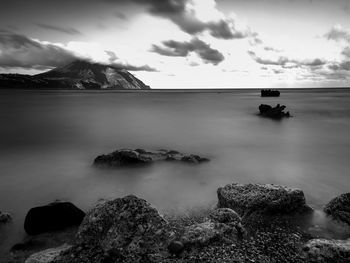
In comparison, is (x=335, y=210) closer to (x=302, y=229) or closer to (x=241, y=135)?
(x=302, y=229)

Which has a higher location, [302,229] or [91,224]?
[91,224]

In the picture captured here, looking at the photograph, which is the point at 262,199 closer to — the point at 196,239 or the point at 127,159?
the point at 196,239

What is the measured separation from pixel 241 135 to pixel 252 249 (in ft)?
56.5

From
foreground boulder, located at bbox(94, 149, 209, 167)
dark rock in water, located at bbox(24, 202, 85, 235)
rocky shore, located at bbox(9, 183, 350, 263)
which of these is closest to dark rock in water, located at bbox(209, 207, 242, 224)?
rocky shore, located at bbox(9, 183, 350, 263)

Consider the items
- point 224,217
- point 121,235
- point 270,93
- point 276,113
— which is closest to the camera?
point 121,235

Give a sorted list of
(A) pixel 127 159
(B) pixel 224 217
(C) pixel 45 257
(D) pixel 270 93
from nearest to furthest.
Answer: (C) pixel 45 257 < (B) pixel 224 217 < (A) pixel 127 159 < (D) pixel 270 93

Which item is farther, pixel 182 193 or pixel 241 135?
pixel 241 135

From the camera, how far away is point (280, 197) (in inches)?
257

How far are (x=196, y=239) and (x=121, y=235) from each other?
60.1 inches

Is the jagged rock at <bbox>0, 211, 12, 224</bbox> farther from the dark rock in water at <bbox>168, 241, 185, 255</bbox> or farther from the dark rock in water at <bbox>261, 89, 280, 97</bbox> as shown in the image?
the dark rock in water at <bbox>261, 89, 280, 97</bbox>

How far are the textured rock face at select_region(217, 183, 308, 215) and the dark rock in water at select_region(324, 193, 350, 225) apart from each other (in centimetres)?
58

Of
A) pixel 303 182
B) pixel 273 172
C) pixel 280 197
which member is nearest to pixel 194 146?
pixel 273 172

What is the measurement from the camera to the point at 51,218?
6.09 m

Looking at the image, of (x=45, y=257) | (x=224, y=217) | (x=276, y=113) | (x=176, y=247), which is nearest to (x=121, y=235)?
(x=176, y=247)
